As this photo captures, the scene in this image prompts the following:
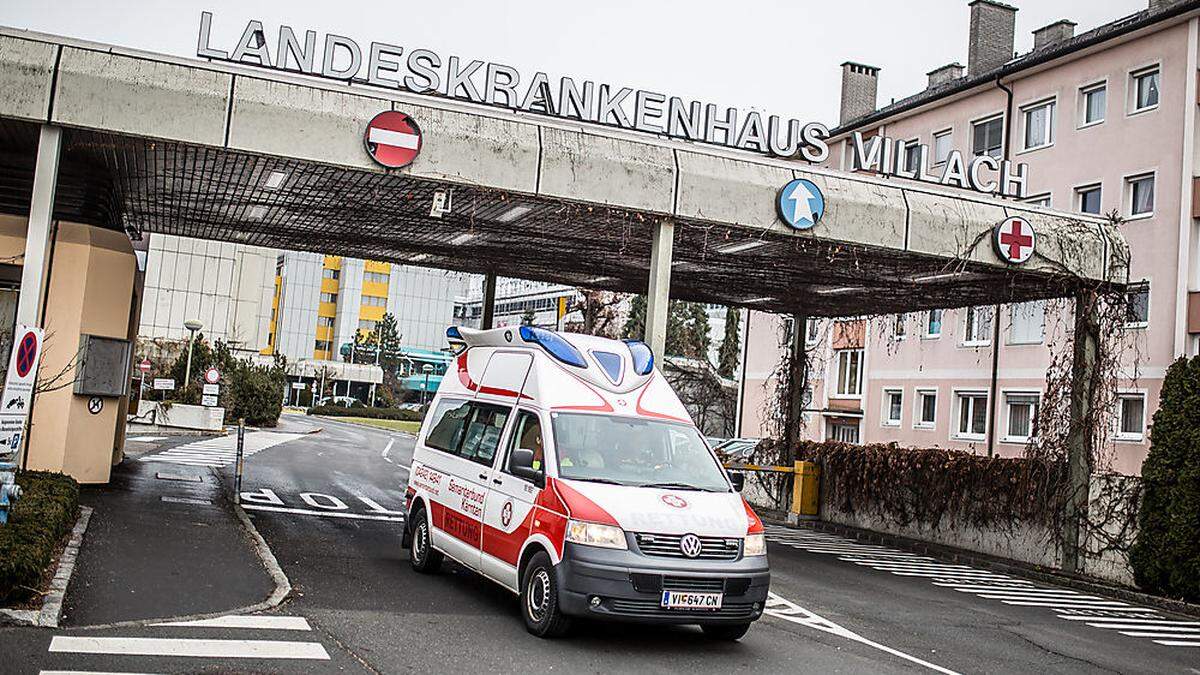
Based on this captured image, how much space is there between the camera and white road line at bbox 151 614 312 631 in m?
→ 9.20

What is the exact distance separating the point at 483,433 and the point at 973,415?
1217 inches

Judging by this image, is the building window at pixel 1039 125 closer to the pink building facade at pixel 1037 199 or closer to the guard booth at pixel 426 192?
the pink building facade at pixel 1037 199

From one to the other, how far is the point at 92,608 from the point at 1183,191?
30.6m

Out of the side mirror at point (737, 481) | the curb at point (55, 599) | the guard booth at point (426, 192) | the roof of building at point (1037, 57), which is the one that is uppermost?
the roof of building at point (1037, 57)

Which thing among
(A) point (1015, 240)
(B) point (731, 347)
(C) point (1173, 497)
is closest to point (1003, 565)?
(C) point (1173, 497)

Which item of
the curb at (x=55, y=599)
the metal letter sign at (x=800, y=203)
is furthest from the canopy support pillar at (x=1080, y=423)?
the curb at (x=55, y=599)

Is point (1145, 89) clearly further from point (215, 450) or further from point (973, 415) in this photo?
point (215, 450)

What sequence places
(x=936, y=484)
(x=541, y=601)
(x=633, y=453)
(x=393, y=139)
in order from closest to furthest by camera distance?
(x=541, y=601)
(x=633, y=453)
(x=393, y=139)
(x=936, y=484)

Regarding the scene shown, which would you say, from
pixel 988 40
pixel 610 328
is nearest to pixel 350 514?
pixel 610 328

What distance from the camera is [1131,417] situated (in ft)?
107

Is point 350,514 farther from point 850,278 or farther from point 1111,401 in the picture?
point 1111,401

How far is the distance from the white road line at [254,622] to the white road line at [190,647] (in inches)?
22.2

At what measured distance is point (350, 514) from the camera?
18.2 metres

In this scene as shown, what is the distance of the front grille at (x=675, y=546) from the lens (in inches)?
362
